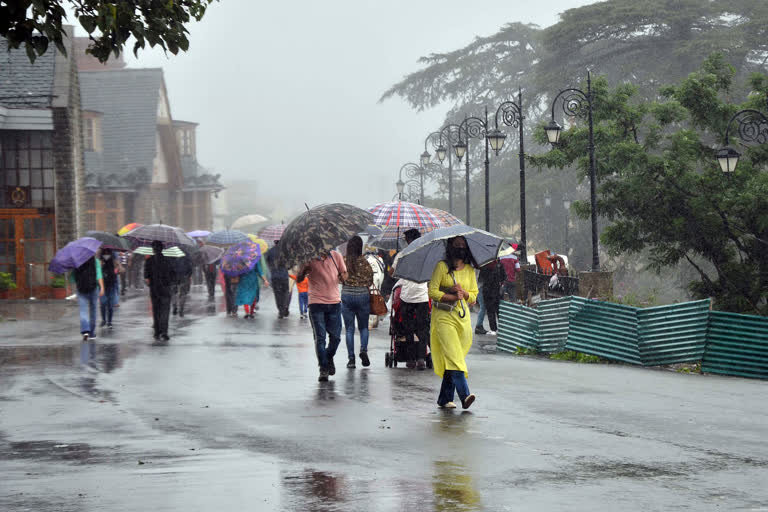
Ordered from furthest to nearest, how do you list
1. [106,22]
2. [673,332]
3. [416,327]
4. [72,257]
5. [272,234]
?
[272,234] < [72,257] < [673,332] < [416,327] < [106,22]

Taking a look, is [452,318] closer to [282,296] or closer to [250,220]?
[282,296]

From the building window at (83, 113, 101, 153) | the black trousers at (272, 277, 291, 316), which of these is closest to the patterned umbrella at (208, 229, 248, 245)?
the black trousers at (272, 277, 291, 316)

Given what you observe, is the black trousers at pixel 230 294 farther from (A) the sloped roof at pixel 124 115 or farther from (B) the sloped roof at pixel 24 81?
(A) the sloped roof at pixel 124 115

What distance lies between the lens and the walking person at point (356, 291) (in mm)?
14516

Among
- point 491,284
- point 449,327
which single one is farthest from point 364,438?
point 491,284

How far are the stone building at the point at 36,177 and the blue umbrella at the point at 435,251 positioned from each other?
23.9 meters

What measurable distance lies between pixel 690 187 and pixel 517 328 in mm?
6185

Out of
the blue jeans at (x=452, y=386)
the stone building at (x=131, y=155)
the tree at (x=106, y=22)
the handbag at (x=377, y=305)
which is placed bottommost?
the blue jeans at (x=452, y=386)

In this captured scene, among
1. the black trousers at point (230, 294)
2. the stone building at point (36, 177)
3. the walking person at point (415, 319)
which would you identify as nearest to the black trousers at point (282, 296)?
the black trousers at point (230, 294)

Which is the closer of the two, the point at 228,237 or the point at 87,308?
the point at 87,308

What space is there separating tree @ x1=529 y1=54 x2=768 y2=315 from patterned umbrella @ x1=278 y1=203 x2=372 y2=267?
10.8m

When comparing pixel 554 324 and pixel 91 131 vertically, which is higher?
pixel 91 131

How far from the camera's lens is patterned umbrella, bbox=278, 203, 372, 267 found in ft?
42.4

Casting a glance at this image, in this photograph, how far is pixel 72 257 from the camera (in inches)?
747
